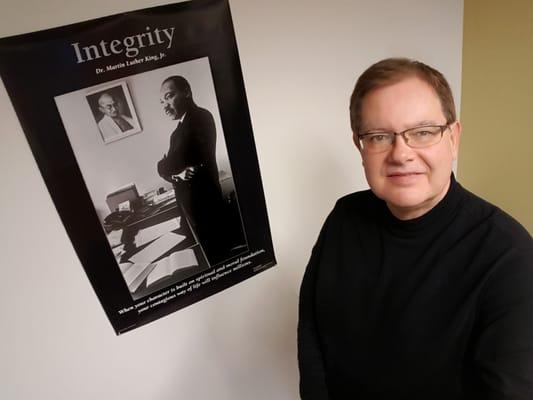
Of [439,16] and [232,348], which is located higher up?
[439,16]

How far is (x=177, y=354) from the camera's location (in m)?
1.32

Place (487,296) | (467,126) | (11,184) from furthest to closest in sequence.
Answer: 1. (467,126)
2. (11,184)
3. (487,296)

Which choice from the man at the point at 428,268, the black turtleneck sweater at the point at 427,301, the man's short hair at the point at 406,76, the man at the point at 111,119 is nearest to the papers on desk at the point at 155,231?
the man at the point at 111,119

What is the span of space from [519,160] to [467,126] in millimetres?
240

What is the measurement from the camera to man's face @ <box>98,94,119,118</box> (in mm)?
994

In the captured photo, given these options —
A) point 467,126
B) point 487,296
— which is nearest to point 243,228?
point 487,296

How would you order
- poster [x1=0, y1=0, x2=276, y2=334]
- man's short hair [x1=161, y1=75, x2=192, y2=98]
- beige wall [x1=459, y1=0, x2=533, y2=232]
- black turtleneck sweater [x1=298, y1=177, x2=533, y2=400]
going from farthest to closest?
beige wall [x1=459, y1=0, x2=533, y2=232], man's short hair [x1=161, y1=75, x2=192, y2=98], poster [x1=0, y1=0, x2=276, y2=334], black turtleneck sweater [x1=298, y1=177, x2=533, y2=400]

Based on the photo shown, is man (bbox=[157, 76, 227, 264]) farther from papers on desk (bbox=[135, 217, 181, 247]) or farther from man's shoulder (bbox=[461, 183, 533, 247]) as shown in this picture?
man's shoulder (bbox=[461, 183, 533, 247])

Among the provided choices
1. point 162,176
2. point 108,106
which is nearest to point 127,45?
point 108,106

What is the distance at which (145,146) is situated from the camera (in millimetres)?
1074

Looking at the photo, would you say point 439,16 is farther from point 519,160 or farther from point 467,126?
point 519,160

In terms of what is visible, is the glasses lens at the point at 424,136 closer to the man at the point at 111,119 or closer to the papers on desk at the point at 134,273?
the man at the point at 111,119

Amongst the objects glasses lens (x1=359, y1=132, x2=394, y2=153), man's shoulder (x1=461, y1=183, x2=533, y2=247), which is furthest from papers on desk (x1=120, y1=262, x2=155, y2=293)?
man's shoulder (x1=461, y1=183, x2=533, y2=247)

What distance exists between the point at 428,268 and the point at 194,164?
66 centimetres
